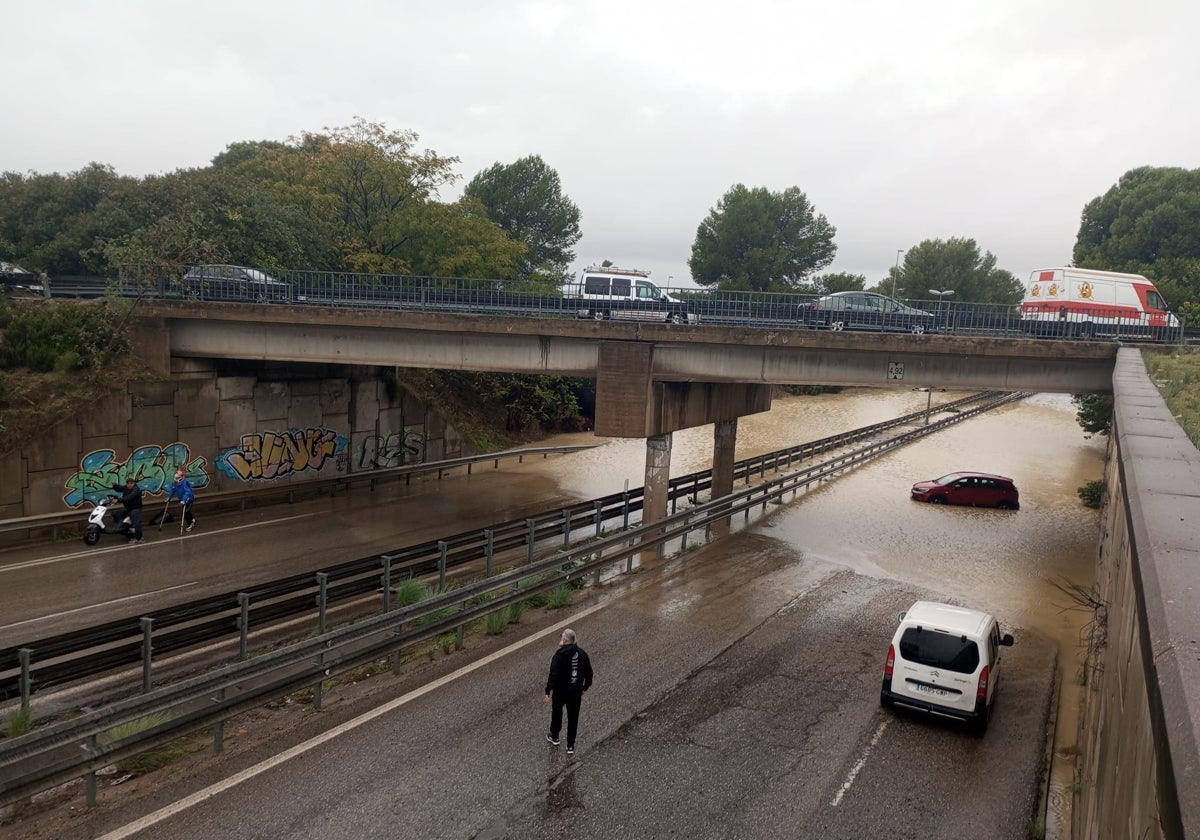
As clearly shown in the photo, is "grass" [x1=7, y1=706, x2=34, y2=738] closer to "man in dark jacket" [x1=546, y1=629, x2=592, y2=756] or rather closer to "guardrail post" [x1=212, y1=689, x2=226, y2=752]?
"guardrail post" [x1=212, y1=689, x2=226, y2=752]

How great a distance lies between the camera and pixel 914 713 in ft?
37.0

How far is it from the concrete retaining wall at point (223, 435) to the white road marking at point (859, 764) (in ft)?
70.2

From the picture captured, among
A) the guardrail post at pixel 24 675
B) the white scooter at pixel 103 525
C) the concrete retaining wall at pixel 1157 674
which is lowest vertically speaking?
the white scooter at pixel 103 525

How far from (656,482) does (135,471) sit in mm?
15406

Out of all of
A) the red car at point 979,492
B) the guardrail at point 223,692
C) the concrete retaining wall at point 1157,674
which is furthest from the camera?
the red car at point 979,492

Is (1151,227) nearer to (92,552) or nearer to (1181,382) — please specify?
(1181,382)

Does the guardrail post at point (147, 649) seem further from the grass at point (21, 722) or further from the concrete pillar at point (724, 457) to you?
the concrete pillar at point (724, 457)

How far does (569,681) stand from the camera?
944 cm

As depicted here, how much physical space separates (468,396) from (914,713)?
32.9 meters

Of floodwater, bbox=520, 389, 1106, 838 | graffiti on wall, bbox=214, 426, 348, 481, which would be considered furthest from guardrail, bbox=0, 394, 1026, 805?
graffiti on wall, bbox=214, 426, 348, 481

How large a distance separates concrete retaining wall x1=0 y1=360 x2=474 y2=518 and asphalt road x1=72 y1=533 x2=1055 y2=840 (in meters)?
16.1

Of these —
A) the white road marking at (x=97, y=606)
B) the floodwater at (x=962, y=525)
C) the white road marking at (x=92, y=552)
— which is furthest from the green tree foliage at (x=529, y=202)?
the white road marking at (x=97, y=606)

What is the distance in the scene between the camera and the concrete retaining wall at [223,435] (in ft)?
71.7

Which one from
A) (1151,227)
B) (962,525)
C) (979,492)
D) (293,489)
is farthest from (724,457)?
(1151,227)
